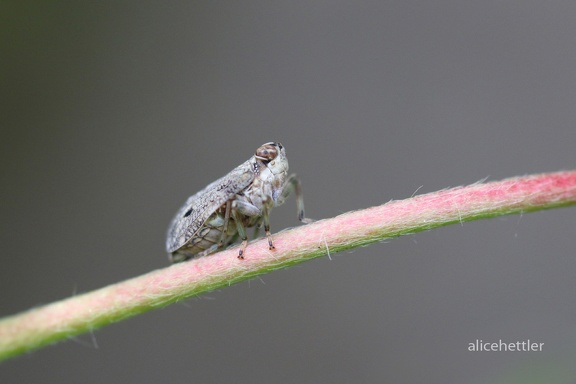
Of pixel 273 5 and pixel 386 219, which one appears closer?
pixel 386 219

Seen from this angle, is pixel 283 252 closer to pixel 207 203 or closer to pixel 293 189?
pixel 207 203

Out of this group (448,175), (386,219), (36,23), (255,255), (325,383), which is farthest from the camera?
(36,23)

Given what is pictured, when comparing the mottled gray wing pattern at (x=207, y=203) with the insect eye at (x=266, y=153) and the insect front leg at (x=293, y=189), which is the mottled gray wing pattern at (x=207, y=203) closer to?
the insect eye at (x=266, y=153)

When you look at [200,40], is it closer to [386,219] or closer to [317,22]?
[317,22]

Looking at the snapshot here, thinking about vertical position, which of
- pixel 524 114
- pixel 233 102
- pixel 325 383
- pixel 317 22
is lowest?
pixel 325 383

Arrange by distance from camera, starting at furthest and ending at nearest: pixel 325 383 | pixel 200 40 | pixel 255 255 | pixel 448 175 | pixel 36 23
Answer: pixel 200 40 → pixel 36 23 → pixel 448 175 → pixel 325 383 → pixel 255 255

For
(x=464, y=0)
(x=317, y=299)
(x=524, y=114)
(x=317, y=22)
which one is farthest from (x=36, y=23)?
(x=524, y=114)

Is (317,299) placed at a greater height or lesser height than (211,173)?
lesser
